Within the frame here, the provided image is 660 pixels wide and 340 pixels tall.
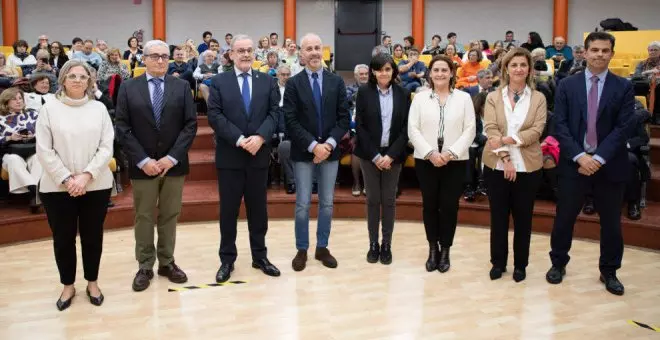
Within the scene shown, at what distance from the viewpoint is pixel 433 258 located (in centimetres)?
412

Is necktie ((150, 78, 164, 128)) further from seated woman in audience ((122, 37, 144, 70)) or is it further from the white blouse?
seated woman in audience ((122, 37, 144, 70))

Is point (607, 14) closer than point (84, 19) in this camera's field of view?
Yes

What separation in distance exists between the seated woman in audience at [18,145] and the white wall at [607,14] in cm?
1136

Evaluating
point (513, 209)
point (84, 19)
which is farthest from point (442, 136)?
point (84, 19)

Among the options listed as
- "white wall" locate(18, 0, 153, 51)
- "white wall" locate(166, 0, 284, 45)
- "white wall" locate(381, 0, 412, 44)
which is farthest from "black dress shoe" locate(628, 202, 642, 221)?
"white wall" locate(18, 0, 153, 51)

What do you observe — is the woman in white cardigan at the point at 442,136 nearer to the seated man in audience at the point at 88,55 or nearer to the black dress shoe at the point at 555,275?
the black dress shoe at the point at 555,275

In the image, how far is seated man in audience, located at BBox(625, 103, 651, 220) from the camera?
15.7 feet

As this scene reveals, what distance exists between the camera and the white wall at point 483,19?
45.0 ft

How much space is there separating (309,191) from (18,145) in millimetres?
2460

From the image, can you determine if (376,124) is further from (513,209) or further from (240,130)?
(513,209)

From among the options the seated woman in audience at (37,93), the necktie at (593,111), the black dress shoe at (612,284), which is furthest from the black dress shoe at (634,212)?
the seated woman in audience at (37,93)

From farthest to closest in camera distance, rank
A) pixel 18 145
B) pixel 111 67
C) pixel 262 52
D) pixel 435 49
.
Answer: pixel 435 49 → pixel 262 52 → pixel 111 67 → pixel 18 145

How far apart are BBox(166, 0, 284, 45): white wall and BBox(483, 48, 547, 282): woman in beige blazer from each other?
35.0 ft

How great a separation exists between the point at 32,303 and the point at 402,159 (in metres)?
2.29
